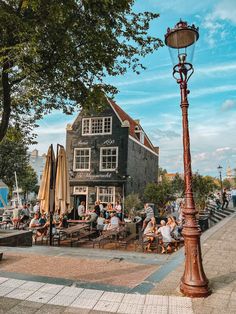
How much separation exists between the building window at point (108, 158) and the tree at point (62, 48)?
599 inches

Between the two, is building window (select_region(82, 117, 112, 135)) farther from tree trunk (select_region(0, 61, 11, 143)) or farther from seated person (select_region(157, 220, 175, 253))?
tree trunk (select_region(0, 61, 11, 143))

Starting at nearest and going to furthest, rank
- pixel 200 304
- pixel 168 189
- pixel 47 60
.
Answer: pixel 200 304, pixel 47 60, pixel 168 189

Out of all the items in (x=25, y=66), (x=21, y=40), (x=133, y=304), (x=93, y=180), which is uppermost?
(x=21, y=40)

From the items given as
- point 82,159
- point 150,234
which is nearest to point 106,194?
point 82,159

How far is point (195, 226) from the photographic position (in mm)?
4609

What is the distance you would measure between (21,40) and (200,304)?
716 centimetres

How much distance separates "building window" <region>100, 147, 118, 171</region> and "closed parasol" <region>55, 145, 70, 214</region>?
50.5 feet

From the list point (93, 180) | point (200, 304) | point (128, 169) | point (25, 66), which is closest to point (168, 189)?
point (128, 169)

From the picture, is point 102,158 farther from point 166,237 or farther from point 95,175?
point 166,237

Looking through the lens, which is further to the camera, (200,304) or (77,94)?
(77,94)

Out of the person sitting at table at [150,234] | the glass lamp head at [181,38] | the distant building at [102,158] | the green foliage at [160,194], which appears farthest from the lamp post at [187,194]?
the distant building at [102,158]

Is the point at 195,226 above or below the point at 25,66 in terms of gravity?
below

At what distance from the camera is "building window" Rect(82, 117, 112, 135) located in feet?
86.8

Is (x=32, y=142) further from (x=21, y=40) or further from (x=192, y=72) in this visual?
(x=192, y=72)
